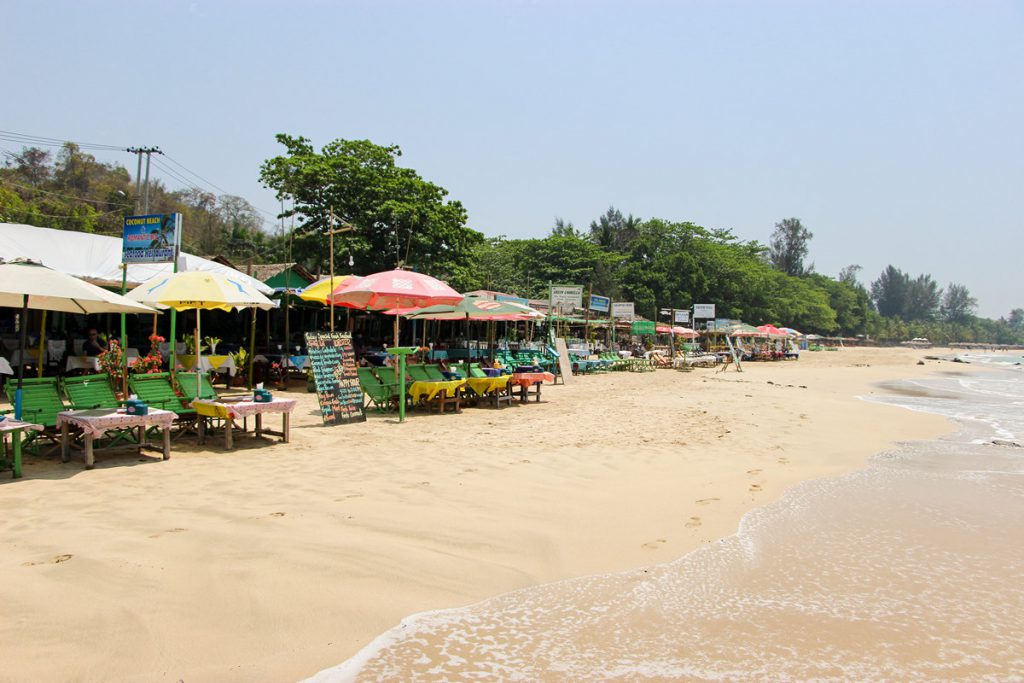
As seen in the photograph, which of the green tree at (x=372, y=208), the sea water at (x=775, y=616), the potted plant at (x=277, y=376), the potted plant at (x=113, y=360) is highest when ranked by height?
the green tree at (x=372, y=208)

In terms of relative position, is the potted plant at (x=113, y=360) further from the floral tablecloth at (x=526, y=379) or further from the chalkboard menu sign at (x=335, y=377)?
the floral tablecloth at (x=526, y=379)

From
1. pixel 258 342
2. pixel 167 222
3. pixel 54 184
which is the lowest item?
pixel 258 342

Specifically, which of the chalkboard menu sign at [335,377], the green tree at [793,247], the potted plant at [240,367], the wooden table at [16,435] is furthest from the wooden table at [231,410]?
the green tree at [793,247]

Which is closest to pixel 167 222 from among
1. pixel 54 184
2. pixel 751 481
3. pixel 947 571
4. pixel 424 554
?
pixel 424 554

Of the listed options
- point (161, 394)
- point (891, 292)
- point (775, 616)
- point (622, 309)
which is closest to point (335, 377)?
point (161, 394)

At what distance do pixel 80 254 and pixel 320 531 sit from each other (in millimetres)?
13310

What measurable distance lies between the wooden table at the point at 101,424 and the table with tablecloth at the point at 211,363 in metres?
5.42

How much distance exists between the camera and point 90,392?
667 centimetres

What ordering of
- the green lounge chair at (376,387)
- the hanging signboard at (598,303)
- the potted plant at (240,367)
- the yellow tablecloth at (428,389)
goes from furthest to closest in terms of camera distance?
the hanging signboard at (598,303) < the potted plant at (240,367) < the yellow tablecloth at (428,389) < the green lounge chair at (376,387)

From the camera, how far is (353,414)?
9203 mm

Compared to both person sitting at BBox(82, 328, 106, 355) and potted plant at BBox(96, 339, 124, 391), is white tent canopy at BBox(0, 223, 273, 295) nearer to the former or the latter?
person sitting at BBox(82, 328, 106, 355)

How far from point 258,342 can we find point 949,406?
64.7 ft

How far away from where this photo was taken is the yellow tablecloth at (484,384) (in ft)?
38.0

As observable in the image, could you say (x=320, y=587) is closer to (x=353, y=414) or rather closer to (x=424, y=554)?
(x=424, y=554)
